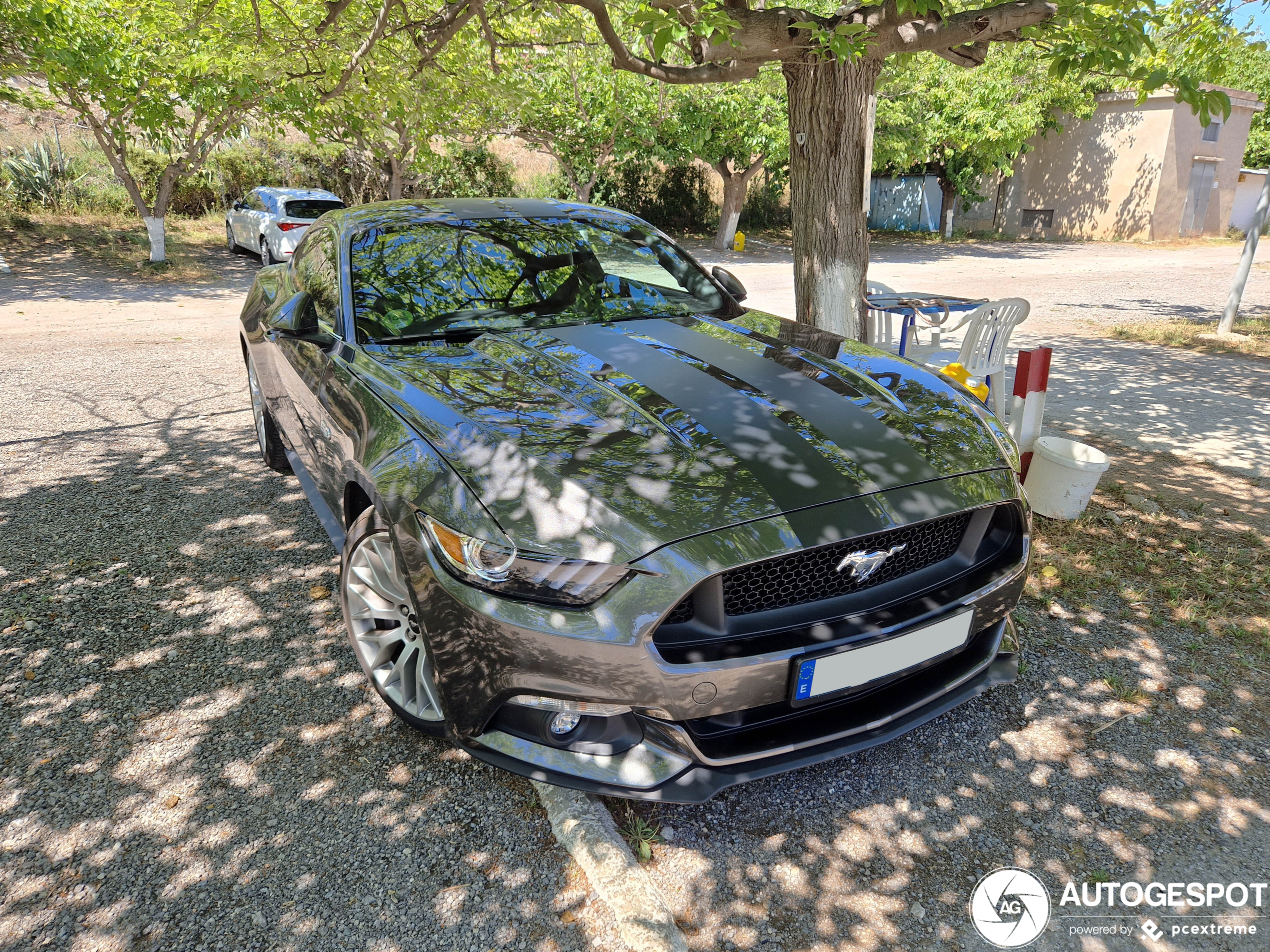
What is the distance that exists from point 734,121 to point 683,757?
18935 mm

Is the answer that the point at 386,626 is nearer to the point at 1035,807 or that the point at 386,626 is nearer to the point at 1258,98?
the point at 1035,807

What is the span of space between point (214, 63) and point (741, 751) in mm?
13778

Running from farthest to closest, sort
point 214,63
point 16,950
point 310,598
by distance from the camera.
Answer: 1. point 214,63
2. point 310,598
3. point 16,950

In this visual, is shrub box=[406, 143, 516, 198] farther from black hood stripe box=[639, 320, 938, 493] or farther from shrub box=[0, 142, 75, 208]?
black hood stripe box=[639, 320, 938, 493]

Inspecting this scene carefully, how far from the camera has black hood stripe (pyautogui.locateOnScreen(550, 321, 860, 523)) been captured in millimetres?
2291

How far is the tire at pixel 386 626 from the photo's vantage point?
2.53 metres

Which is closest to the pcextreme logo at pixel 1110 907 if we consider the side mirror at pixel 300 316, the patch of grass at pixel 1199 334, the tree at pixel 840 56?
the tree at pixel 840 56

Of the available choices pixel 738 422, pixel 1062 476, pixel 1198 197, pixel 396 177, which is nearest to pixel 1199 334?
pixel 1062 476

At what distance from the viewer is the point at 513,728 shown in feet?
7.23

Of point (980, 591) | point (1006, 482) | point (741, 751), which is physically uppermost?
point (1006, 482)

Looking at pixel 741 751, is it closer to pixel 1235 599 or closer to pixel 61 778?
pixel 61 778

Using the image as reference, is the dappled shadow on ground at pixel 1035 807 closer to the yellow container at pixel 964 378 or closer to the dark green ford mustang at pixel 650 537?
the dark green ford mustang at pixel 650 537

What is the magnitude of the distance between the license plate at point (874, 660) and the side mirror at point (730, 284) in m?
2.21

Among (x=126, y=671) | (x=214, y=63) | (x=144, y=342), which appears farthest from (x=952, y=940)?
(x=214, y=63)
